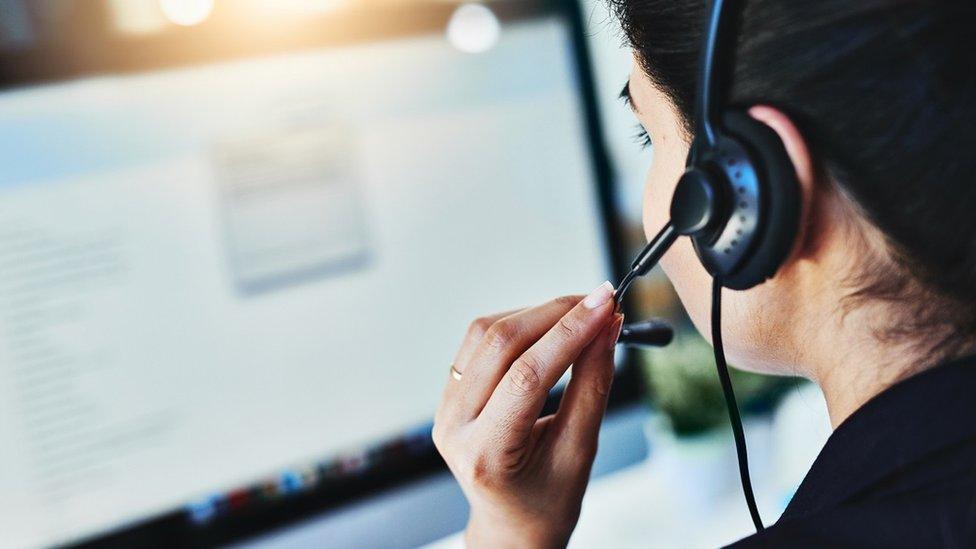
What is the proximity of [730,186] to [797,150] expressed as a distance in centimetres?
3

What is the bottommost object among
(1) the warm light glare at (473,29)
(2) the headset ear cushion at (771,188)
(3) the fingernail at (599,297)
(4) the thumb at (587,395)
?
(4) the thumb at (587,395)

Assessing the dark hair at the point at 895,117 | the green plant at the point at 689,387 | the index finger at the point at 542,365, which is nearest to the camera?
the dark hair at the point at 895,117

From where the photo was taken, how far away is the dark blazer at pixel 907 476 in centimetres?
38

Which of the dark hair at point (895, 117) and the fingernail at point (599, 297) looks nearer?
the dark hair at point (895, 117)

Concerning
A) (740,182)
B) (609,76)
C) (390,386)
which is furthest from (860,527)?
(609,76)

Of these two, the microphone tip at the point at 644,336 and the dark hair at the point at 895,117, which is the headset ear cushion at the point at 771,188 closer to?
the dark hair at the point at 895,117

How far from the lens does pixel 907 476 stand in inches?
16.0

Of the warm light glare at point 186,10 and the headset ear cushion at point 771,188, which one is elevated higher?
the warm light glare at point 186,10

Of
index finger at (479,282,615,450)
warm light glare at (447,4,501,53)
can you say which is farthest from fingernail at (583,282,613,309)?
warm light glare at (447,4,501,53)

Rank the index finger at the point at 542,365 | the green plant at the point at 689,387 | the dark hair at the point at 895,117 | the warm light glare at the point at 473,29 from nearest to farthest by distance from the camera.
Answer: the dark hair at the point at 895,117 < the index finger at the point at 542,365 < the warm light glare at the point at 473,29 < the green plant at the point at 689,387

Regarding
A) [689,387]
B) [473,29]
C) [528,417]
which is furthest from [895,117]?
[689,387]

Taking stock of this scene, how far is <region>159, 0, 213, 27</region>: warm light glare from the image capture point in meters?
0.62

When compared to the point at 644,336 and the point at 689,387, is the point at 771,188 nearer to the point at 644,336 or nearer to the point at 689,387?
the point at 644,336

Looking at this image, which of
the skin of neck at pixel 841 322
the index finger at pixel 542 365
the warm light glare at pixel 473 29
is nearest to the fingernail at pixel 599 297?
the index finger at pixel 542 365
